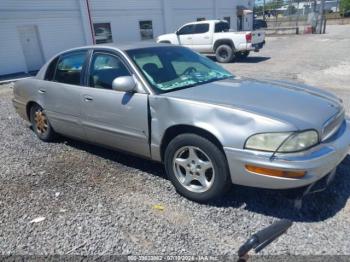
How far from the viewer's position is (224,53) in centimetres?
1552

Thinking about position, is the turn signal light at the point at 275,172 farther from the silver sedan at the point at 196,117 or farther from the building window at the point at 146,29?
the building window at the point at 146,29

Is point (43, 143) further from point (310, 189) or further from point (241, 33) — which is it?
point (241, 33)

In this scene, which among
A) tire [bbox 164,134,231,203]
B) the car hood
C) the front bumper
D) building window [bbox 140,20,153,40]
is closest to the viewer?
the front bumper

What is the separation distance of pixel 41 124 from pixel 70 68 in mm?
1243

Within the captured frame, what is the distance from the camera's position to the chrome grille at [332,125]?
9.72ft

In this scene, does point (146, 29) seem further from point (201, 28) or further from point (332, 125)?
point (332, 125)

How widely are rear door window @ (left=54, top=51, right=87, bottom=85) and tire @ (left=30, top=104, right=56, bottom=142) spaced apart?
0.73 metres

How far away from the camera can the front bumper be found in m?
2.71

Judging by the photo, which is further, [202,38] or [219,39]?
[202,38]

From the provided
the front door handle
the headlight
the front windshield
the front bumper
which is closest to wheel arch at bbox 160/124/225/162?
the front bumper

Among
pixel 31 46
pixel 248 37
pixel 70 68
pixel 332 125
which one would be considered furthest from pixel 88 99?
pixel 31 46

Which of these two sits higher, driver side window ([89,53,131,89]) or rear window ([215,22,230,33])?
driver side window ([89,53,131,89])

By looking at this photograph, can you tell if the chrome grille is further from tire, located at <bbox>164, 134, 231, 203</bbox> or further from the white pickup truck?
the white pickup truck

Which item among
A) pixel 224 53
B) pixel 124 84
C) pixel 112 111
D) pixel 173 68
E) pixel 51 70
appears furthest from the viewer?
pixel 224 53
